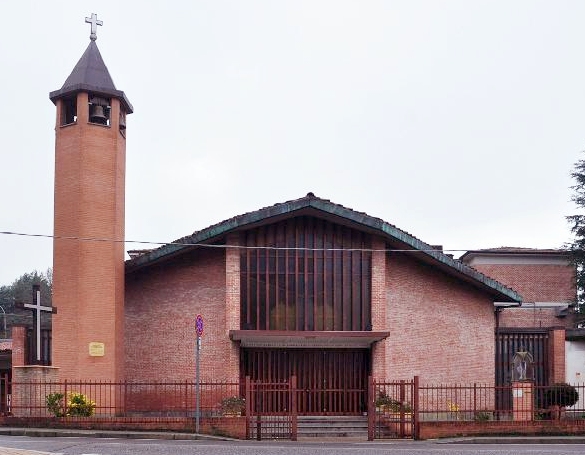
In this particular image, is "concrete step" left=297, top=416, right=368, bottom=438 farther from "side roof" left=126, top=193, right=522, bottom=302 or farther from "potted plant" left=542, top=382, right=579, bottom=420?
"side roof" left=126, top=193, right=522, bottom=302

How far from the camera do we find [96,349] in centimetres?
2669

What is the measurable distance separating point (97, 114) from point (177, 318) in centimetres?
675

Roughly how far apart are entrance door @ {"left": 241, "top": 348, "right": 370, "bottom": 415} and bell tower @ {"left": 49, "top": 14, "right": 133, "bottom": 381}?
14.0ft

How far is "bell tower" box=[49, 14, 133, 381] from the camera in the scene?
1048 inches

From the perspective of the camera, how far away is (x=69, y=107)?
28.4 m

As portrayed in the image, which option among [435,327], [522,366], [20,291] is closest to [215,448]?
[522,366]

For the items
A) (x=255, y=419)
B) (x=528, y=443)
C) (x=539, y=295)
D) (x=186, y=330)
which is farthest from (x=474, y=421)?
(x=539, y=295)

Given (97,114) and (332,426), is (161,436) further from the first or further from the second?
(97,114)

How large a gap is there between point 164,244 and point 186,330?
2777mm

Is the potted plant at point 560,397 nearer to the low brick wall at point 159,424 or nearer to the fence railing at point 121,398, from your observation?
the fence railing at point 121,398

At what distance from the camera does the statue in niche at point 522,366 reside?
2711 centimetres

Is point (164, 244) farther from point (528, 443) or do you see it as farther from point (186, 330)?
point (528, 443)

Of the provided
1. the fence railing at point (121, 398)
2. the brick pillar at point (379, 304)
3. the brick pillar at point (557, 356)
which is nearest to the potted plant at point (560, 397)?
the brick pillar at point (557, 356)

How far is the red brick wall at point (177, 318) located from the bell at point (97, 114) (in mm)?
5009
